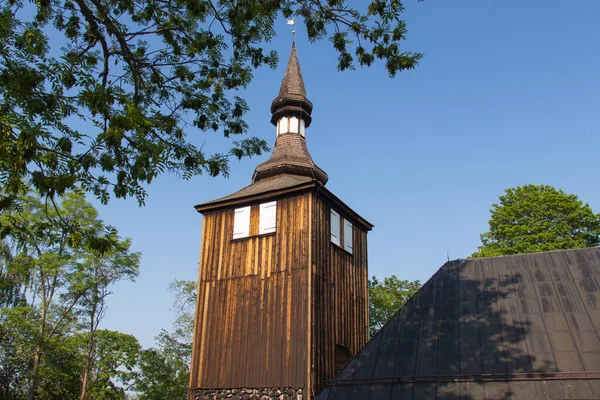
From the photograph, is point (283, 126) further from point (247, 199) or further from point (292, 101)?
point (247, 199)

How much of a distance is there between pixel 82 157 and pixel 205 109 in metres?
2.82

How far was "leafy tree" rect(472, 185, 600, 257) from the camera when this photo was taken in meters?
27.8

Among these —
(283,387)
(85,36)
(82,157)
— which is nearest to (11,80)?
(82,157)

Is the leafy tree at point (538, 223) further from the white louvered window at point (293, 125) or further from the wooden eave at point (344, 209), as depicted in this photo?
the white louvered window at point (293, 125)

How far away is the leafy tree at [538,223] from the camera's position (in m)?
27.8

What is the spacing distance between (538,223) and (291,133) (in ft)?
53.6

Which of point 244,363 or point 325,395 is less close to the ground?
point 244,363

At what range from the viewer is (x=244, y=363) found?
50.9ft

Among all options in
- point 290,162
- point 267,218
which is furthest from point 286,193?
point 290,162

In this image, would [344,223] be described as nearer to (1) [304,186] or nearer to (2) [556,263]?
(1) [304,186]

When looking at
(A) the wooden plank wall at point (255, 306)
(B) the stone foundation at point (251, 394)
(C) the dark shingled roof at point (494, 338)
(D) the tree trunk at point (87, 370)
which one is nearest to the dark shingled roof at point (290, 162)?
(A) the wooden plank wall at point (255, 306)

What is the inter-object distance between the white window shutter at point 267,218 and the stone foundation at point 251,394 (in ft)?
16.5

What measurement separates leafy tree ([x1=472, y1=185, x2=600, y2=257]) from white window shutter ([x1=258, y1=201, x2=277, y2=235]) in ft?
54.9

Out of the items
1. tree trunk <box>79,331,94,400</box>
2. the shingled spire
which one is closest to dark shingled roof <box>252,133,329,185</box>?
the shingled spire
